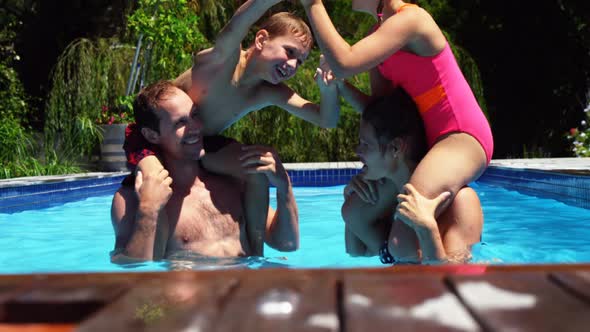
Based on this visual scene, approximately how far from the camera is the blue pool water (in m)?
5.44

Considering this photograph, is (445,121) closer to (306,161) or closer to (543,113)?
(306,161)

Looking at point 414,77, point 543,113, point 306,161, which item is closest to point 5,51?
point 306,161

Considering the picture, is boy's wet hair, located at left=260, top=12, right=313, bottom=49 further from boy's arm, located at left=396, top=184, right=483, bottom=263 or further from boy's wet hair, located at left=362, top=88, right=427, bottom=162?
boy's arm, located at left=396, top=184, right=483, bottom=263

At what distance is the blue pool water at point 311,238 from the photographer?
17.8 feet

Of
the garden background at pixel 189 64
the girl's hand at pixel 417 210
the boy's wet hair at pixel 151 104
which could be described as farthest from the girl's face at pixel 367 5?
the garden background at pixel 189 64

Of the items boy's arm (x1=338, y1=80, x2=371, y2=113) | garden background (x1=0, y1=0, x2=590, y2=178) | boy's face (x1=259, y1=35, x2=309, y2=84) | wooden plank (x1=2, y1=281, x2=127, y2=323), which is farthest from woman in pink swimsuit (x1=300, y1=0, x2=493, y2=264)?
garden background (x1=0, y1=0, x2=590, y2=178)

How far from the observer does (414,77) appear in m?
3.58

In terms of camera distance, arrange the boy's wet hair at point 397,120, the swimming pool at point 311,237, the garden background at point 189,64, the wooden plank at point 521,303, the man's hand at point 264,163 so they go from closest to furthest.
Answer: the wooden plank at point 521,303
the boy's wet hair at point 397,120
the man's hand at point 264,163
the swimming pool at point 311,237
the garden background at point 189,64

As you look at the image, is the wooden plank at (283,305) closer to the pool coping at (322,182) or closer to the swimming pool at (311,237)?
the swimming pool at (311,237)

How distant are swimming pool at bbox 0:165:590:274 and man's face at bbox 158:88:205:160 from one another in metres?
0.61

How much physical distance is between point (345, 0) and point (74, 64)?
7.02 metres

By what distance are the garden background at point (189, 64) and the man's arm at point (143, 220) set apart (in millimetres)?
7032

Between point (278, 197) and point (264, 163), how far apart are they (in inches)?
11.8

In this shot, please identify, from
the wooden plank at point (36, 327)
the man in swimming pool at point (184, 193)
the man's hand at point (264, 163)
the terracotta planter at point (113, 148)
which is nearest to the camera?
the wooden plank at point (36, 327)
